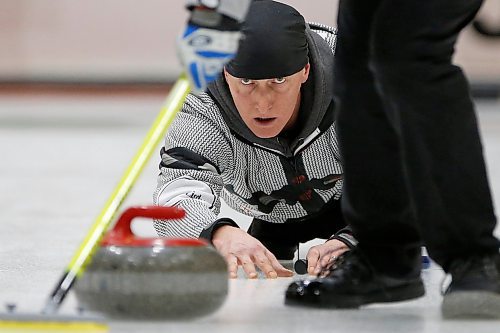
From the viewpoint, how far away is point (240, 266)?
2.16 metres

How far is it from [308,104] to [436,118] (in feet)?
2.08

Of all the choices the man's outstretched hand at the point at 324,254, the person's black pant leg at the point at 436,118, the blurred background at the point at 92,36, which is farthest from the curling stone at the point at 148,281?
the blurred background at the point at 92,36

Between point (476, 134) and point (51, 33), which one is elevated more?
point (476, 134)

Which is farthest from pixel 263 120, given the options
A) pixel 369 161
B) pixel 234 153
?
pixel 369 161

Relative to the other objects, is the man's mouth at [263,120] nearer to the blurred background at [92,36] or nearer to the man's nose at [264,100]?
the man's nose at [264,100]

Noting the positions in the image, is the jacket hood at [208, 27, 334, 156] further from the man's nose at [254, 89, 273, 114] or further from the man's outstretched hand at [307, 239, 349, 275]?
the man's outstretched hand at [307, 239, 349, 275]

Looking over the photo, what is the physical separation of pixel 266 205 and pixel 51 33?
6906 millimetres

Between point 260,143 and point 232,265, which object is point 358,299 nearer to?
point 232,265

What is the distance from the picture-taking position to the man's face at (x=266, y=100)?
6.86 feet

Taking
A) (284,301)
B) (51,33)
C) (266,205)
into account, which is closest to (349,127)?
(284,301)

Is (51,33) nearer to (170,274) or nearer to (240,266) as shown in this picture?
(240,266)

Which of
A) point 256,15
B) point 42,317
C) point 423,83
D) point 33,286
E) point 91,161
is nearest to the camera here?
point 42,317

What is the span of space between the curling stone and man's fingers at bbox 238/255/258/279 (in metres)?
0.49

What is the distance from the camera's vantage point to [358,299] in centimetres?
172
